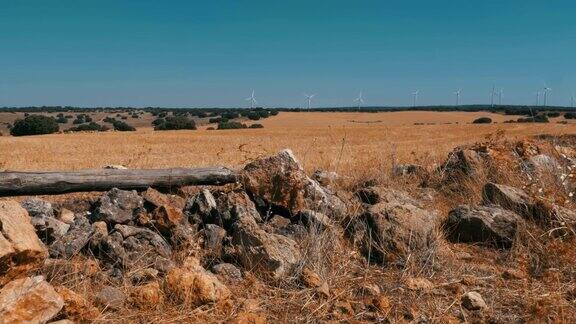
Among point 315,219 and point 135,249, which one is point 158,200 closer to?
point 135,249

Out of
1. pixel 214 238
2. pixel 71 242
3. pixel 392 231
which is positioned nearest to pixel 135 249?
pixel 71 242

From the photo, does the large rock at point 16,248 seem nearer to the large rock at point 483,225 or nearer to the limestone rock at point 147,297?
the limestone rock at point 147,297

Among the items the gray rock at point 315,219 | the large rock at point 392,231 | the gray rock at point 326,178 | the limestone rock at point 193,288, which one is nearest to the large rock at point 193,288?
the limestone rock at point 193,288

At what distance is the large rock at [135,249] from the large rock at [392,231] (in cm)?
205

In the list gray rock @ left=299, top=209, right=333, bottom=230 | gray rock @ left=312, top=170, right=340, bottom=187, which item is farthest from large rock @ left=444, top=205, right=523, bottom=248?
gray rock @ left=312, top=170, right=340, bottom=187

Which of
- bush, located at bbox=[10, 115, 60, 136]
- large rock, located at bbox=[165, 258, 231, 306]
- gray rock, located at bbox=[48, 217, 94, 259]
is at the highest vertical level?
gray rock, located at bbox=[48, 217, 94, 259]

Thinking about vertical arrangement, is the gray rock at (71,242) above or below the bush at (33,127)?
above

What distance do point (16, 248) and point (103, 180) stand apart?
2.93 meters

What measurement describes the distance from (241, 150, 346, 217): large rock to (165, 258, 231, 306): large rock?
226 cm

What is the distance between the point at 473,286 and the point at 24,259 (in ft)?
12.4

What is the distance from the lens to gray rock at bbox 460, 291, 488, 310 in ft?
15.8

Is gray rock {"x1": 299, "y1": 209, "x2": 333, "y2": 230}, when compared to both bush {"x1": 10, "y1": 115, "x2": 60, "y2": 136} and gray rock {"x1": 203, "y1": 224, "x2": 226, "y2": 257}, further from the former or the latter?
bush {"x1": 10, "y1": 115, "x2": 60, "y2": 136}

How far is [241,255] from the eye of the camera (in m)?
5.59

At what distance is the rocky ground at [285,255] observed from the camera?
451 centimetres
